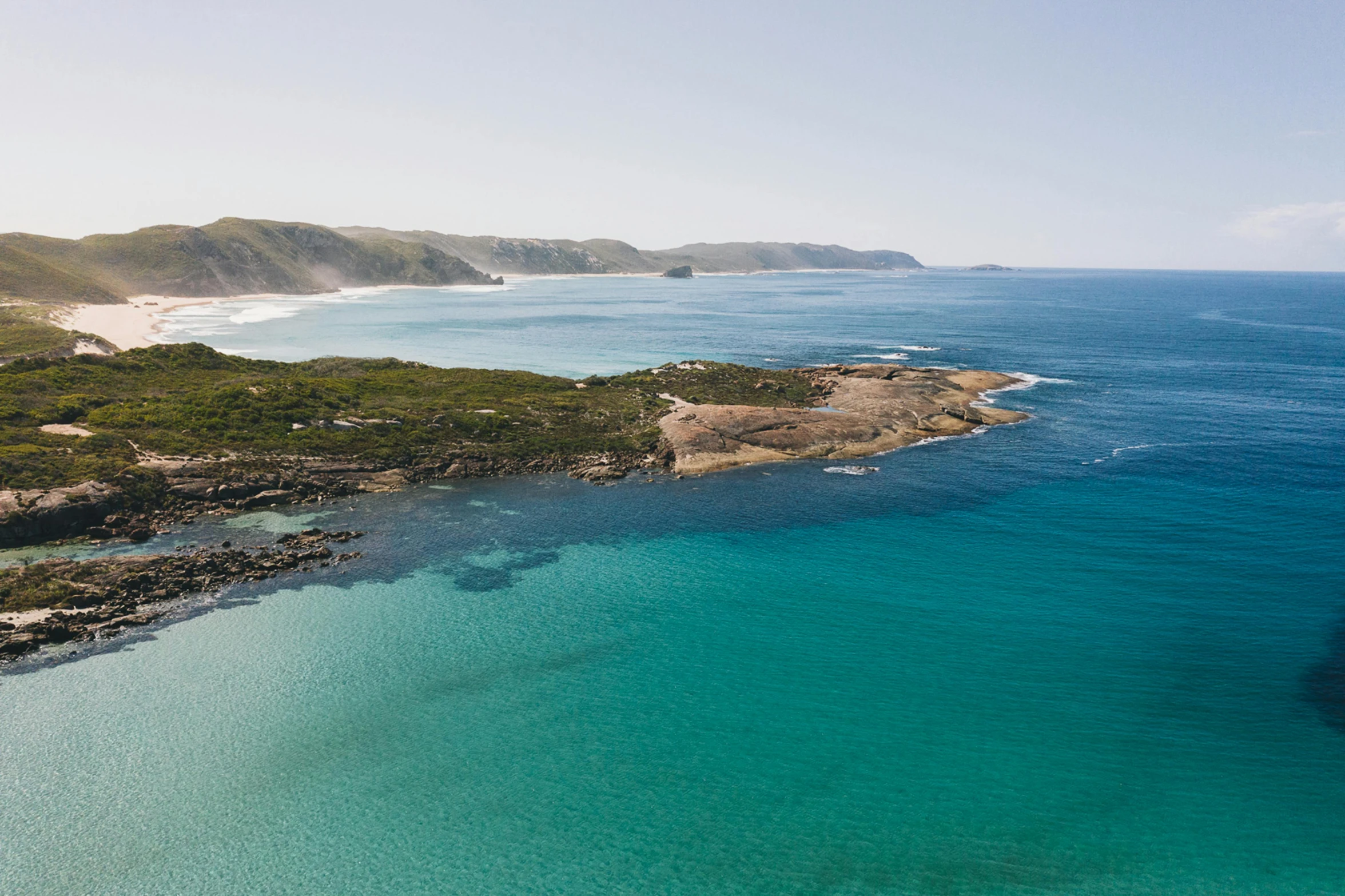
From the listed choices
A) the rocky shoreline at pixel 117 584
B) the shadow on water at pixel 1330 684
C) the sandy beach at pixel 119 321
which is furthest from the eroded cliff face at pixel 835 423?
the sandy beach at pixel 119 321

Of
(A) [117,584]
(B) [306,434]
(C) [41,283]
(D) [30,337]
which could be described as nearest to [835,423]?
(B) [306,434]

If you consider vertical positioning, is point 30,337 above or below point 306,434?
above

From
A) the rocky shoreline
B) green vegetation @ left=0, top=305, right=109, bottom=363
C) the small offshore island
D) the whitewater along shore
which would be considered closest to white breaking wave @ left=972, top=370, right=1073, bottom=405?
the whitewater along shore

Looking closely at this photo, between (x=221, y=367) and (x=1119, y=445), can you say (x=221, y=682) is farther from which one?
(x=1119, y=445)

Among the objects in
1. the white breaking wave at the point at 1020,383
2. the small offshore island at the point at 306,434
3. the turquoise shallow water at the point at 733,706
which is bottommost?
the turquoise shallow water at the point at 733,706

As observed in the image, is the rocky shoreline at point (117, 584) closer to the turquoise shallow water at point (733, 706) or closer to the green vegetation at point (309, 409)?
the turquoise shallow water at point (733, 706)

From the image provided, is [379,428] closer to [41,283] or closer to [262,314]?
[262,314]
